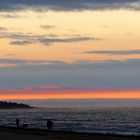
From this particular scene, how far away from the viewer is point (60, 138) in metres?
52.6

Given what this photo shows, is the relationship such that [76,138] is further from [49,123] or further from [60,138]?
[49,123]

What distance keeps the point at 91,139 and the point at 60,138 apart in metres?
2.63

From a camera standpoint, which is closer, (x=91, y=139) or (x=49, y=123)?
(x=91, y=139)

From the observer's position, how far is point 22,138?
48.1m

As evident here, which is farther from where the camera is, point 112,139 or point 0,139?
point 112,139

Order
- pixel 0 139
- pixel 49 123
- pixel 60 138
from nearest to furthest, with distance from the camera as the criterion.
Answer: pixel 0 139
pixel 60 138
pixel 49 123

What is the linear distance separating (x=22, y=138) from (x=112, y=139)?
9.43 m

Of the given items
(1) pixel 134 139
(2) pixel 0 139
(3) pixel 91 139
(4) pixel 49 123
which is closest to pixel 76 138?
(3) pixel 91 139

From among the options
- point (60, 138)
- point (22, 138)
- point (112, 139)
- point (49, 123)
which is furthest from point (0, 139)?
point (49, 123)

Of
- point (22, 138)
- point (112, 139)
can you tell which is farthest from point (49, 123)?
point (22, 138)

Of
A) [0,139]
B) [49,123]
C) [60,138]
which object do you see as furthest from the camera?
[49,123]

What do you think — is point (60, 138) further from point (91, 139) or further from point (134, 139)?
point (134, 139)

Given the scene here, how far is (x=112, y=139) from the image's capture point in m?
54.1

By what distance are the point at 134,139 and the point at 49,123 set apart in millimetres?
16449
